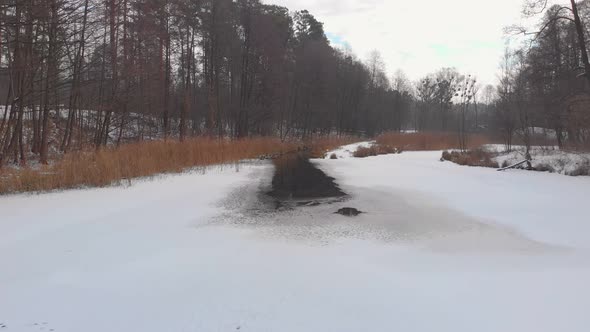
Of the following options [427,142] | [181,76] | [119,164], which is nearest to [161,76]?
[181,76]

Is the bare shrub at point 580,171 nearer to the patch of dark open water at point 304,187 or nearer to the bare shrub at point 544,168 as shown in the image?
the bare shrub at point 544,168

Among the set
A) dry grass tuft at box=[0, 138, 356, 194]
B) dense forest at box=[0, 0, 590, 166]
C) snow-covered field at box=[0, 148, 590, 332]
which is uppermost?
dense forest at box=[0, 0, 590, 166]

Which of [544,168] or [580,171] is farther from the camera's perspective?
[544,168]

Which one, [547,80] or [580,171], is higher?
[547,80]

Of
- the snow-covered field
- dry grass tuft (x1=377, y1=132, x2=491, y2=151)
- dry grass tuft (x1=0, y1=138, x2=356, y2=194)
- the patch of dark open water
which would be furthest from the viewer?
dry grass tuft (x1=377, y1=132, x2=491, y2=151)

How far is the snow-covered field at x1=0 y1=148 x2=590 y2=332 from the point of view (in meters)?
2.90

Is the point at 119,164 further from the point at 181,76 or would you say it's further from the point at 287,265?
the point at 181,76

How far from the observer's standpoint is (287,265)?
13.1 feet

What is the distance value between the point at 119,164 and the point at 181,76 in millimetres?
19500

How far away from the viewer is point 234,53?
29250mm

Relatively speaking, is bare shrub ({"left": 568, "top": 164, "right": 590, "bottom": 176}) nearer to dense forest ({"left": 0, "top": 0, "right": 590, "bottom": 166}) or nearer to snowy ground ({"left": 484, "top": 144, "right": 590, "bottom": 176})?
snowy ground ({"left": 484, "top": 144, "right": 590, "bottom": 176})

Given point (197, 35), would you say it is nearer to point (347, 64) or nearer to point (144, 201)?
point (144, 201)

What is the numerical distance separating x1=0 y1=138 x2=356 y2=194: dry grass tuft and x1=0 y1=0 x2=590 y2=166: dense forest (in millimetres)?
2127

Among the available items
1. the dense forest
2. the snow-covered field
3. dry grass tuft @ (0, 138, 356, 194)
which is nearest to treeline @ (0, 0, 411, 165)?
the dense forest
